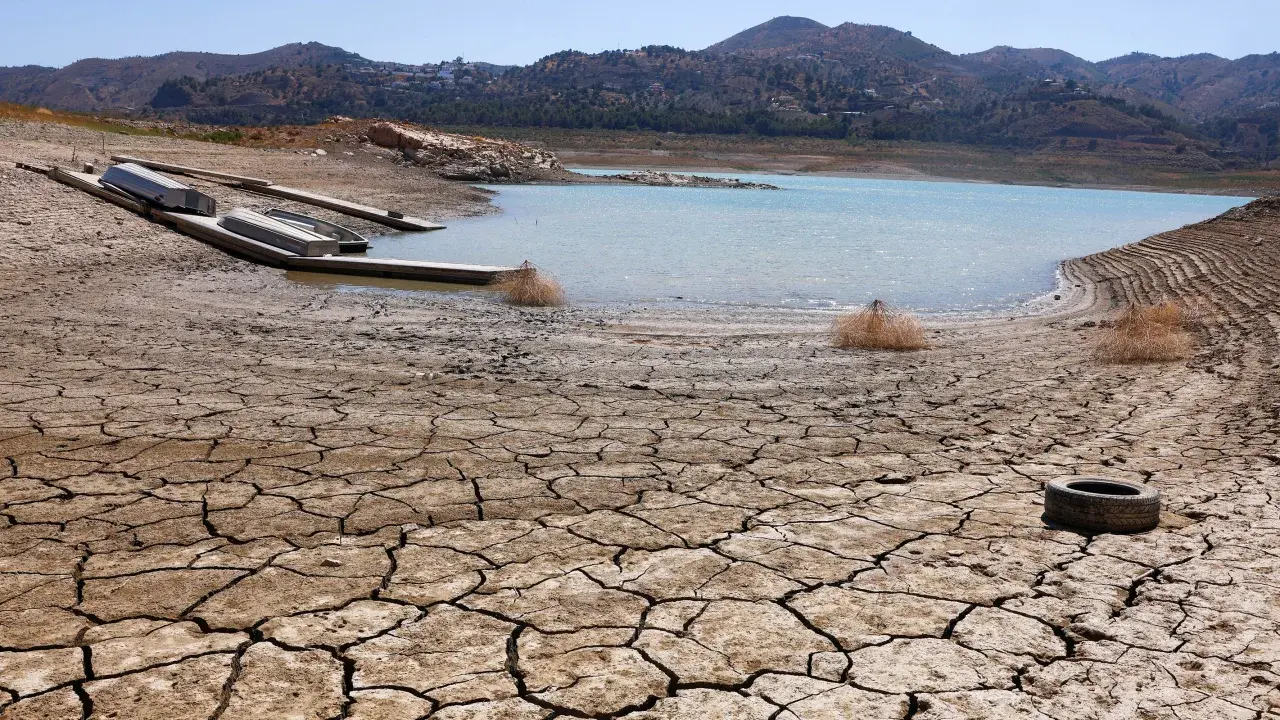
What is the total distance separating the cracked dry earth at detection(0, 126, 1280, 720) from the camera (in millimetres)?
3369

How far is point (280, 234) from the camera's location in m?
17.0

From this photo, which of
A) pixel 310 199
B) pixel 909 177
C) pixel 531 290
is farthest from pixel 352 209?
pixel 909 177

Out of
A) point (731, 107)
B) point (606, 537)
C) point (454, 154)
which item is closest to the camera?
point (606, 537)

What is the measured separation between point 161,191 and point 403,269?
251 inches

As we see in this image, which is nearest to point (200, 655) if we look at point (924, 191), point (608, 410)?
point (608, 410)

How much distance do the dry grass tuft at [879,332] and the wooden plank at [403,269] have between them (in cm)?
613

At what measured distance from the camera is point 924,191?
66188mm

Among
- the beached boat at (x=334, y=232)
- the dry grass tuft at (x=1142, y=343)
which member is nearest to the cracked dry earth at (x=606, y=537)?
the dry grass tuft at (x=1142, y=343)

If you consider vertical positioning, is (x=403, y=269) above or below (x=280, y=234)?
below

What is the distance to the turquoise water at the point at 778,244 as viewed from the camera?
1731cm

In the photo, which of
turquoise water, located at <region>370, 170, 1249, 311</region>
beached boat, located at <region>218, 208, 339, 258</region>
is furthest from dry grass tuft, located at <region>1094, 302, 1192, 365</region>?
beached boat, located at <region>218, 208, 339, 258</region>

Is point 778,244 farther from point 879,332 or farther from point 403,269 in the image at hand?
point 879,332

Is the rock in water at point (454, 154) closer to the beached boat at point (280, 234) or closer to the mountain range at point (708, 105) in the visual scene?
the beached boat at point (280, 234)

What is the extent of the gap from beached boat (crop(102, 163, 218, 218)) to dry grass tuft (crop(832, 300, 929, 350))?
44.2ft
